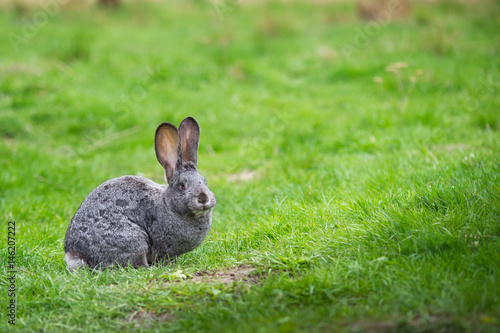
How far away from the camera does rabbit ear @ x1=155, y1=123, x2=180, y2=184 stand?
4.19 m

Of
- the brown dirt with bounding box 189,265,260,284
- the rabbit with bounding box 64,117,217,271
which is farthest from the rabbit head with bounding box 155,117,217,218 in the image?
the brown dirt with bounding box 189,265,260,284

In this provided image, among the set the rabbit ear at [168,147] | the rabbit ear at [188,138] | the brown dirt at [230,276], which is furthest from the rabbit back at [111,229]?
the brown dirt at [230,276]

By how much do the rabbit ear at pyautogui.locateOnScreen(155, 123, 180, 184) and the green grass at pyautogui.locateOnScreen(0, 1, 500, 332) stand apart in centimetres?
84

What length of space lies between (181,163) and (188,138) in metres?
0.22

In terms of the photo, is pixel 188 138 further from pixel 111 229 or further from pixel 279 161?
pixel 279 161

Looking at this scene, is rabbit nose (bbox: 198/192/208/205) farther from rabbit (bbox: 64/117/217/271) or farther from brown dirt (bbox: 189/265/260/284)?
→ brown dirt (bbox: 189/265/260/284)

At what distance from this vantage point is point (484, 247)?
334cm

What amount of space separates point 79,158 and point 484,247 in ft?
19.8

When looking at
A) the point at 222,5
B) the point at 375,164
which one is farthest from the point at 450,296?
the point at 222,5

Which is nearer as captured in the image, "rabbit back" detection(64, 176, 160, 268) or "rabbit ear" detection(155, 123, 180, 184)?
"rabbit back" detection(64, 176, 160, 268)

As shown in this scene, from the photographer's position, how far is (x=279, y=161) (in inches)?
272

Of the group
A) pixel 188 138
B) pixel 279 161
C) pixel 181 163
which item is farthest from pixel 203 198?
pixel 279 161

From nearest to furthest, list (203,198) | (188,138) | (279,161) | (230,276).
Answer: (230,276) → (203,198) → (188,138) → (279,161)

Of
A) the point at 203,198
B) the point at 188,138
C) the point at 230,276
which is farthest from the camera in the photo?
the point at 188,138
